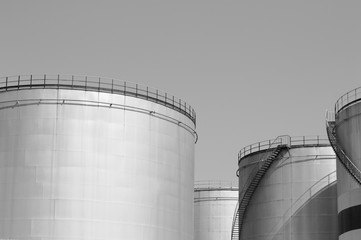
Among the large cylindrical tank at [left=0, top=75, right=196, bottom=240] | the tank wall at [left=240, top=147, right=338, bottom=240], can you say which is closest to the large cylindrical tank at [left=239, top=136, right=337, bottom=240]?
the tank wall at [left=240, top=147, right=338, bottom=240]

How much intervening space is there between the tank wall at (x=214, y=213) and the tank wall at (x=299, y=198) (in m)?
17.1

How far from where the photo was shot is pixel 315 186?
48844 millimetres

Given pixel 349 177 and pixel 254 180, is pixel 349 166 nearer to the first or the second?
pixel 349 177

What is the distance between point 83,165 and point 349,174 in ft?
46.9

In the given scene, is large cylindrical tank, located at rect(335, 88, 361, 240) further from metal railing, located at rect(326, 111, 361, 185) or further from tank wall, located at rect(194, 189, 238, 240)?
tank wall, located at rect(194, 189, 238, 240)

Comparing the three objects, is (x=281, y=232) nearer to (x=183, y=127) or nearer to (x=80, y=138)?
(x=183, y=127)

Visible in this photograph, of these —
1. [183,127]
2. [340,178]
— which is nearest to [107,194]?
[183,127]

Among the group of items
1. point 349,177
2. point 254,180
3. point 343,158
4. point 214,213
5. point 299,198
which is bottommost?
point 299,198

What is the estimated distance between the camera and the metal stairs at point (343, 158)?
40.4m

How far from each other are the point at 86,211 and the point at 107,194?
56.8 inches

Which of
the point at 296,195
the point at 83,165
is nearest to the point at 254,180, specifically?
the point at 296,195

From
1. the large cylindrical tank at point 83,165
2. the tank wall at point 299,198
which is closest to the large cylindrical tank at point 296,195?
the tank wall at point 299,198

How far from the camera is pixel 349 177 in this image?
1618 inches

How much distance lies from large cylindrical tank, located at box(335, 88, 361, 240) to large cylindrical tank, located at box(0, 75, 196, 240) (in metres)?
9.22
